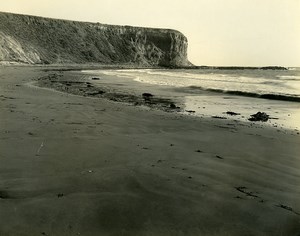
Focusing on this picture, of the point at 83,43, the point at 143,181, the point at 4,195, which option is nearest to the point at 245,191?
the point at 143,181

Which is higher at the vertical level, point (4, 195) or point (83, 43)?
point (83, 43)

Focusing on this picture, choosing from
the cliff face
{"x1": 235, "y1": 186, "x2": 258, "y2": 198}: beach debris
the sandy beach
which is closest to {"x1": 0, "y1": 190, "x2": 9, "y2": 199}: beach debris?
the sandy beach

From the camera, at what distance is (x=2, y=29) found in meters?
76.7

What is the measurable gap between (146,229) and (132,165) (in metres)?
1.68

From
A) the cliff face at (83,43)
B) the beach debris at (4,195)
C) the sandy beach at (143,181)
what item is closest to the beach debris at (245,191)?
the sandy beach at (143,181)

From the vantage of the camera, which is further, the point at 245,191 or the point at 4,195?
the point at 245,191

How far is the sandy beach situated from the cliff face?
55.6 meters

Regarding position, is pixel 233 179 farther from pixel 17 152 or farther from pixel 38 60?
pixel 38 60

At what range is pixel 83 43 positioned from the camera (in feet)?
335

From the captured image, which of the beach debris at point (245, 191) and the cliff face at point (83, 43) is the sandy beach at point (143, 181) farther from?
the cliff face at point (83, 43)

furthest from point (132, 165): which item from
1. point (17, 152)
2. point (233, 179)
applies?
point (17, 152)

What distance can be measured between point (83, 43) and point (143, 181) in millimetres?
102019

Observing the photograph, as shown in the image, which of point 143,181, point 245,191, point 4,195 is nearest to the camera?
point 4,195

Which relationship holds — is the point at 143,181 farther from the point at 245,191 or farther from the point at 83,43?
the point at 83,43
